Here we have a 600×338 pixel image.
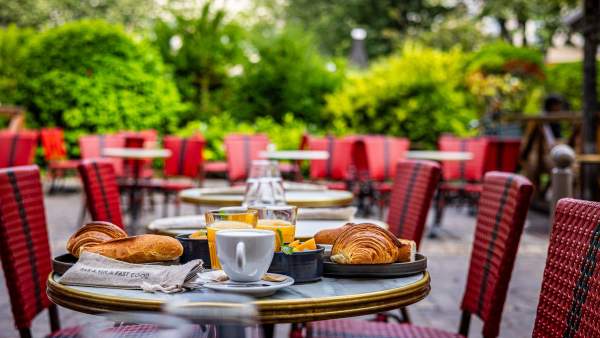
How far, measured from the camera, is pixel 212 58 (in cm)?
1842

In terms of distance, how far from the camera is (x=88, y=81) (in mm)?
15367

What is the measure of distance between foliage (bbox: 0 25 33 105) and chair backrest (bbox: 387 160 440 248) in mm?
14283

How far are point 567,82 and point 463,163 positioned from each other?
1054cm

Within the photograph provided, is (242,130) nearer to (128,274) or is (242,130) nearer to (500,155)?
(500,155)

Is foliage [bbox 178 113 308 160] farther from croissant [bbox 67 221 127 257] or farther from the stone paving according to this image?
croissant [bbox 67 221 127 257]

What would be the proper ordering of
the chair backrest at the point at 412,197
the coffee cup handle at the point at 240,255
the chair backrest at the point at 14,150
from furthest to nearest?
the chair backrest at the point at 14,150 < the chair backrest at the point at 412,197 < the coffee cup handle at the point at 240,255

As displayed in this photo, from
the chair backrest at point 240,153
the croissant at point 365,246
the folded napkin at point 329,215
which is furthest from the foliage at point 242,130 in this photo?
the croissant at point 365,246

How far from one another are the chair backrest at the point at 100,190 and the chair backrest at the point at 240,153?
5424mm

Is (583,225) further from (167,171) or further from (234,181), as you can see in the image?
(167,171)

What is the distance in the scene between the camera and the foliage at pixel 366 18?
3353 centimetres

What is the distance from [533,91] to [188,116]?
8.69 m

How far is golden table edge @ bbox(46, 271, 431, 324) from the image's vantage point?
139 cm

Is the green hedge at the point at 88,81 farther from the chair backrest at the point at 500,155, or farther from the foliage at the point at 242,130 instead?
the chair backrest at the point at 500,155

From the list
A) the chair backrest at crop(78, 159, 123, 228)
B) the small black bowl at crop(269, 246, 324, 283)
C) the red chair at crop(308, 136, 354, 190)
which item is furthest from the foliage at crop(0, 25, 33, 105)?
the small black bowl at crop(269, 246, 324, 283)
